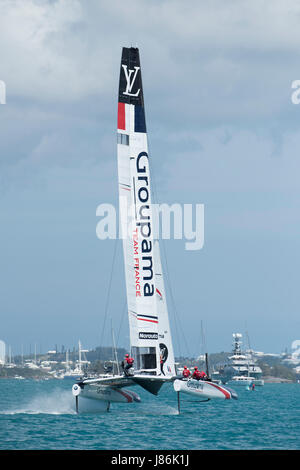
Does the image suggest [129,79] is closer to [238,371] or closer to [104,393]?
[104,393]

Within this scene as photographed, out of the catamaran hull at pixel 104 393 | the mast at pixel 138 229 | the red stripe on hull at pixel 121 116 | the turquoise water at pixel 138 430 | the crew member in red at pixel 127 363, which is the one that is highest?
the red stripe on hull at pixel 121 116

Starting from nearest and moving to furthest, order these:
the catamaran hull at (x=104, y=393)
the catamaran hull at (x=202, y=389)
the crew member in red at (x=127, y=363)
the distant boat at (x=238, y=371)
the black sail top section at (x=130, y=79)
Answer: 1. the crew member in red at (x=127, y=363)
2. the catamaran hull at (x=104, y=393)
3. the catamaran hull at (x=202, y=389)
4. the black sail top section at (x=130, y=79)
5. the distant boat at (x=238, y=371)

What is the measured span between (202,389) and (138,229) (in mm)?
7435

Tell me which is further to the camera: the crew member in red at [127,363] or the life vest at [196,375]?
the life vest at [196,375]

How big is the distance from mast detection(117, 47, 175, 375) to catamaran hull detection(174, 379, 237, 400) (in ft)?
4.53

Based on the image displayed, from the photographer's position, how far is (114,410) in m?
36.3

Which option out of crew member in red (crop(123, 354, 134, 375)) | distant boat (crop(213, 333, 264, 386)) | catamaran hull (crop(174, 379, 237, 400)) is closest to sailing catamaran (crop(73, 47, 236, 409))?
catamaran hull (crop(174, 379, 237, 400))

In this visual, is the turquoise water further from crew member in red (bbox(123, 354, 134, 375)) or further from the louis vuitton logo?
the louis vuitton logo

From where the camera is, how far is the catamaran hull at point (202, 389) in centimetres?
3303

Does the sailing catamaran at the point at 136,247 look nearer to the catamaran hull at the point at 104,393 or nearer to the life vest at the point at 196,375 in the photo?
the catamaran hull at the point at 104,393

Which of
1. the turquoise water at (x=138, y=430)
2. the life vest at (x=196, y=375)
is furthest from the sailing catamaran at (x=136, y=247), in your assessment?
the turquoise water at (x=138, y=430)

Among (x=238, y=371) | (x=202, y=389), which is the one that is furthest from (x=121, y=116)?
(x=238, y=371)
